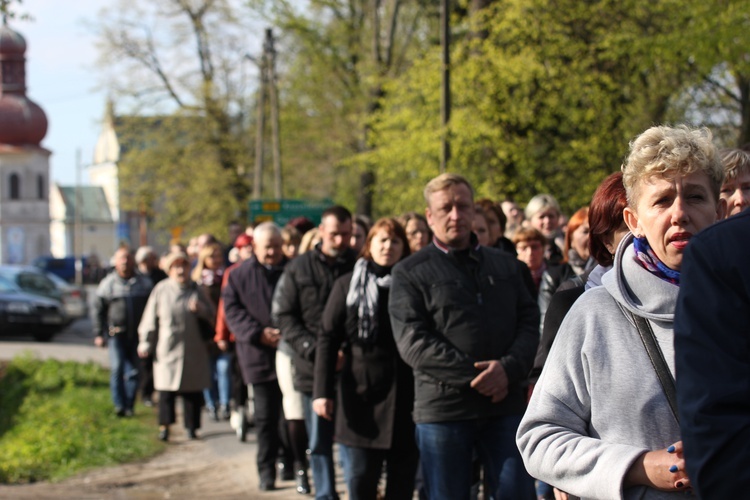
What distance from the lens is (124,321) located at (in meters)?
14.5

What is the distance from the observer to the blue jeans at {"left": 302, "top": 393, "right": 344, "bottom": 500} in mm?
8047

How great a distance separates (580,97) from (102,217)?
13272cm

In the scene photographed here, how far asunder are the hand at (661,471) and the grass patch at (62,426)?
8493 mm

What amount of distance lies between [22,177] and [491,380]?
118m

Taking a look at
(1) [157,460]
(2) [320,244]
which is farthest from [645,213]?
(1) [157,460]

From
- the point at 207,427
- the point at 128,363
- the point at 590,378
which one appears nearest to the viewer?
the point at 590,378

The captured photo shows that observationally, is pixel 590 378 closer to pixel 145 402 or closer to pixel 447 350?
pixel 447 350

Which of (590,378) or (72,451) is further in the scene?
(72,451)

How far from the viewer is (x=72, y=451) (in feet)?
37.7

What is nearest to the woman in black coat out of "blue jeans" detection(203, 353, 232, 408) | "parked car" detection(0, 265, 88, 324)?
"blue jeans" detection(203, 353, 232, 408)

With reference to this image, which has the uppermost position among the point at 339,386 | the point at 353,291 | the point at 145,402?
the point at 353,291

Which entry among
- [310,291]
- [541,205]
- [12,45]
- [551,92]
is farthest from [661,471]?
[12,45]

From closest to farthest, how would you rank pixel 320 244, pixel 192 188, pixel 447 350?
1. pixel 447 350
2. pixel 320 244
3. pixel 192 188

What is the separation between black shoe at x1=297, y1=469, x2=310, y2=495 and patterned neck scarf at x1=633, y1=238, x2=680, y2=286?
6.48 metres
